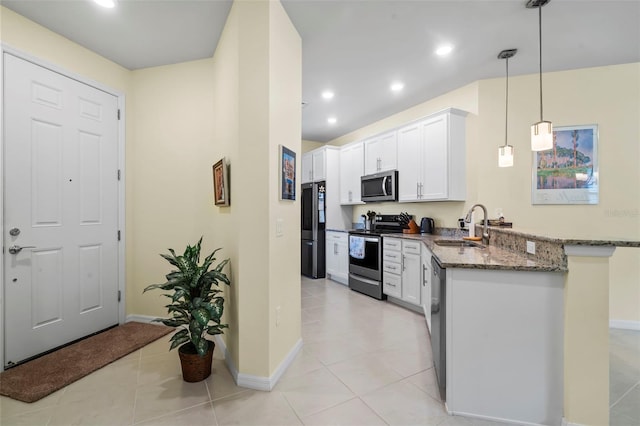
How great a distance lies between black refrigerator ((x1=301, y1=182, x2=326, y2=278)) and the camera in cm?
543

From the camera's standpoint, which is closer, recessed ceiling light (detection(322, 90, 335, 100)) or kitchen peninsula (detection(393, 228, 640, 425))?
kitchen peninsula (detection(393, 228, 640, 425))

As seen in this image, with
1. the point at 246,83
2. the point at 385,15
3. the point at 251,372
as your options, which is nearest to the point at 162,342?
the point at 251,372

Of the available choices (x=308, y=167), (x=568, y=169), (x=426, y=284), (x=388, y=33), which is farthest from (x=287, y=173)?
(x=308, y=167)

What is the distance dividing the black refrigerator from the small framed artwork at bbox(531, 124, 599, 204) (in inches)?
127

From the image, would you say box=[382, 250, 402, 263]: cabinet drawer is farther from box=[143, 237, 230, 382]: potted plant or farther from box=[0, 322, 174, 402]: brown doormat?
box=[0, 322, 174, 402]: brown doormat

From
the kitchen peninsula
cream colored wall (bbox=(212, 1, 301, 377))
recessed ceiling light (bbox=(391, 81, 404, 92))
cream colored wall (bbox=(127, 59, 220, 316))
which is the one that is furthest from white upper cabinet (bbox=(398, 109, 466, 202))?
cream colored wall (bbox=(127, 59, 220, 316))

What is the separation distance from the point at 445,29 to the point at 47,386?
13.6ft

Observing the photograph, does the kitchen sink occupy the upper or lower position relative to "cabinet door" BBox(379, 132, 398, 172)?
lower

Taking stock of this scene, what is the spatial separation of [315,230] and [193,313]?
11.6 feet

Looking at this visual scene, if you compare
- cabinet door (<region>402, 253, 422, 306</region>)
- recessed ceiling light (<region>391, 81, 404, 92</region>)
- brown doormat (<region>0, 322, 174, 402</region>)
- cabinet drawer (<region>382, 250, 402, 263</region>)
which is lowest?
brown doormat (<region>0, 322, 174, 402</region>)

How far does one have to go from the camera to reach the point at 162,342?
274 cm

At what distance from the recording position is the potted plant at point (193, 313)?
200 centimetres

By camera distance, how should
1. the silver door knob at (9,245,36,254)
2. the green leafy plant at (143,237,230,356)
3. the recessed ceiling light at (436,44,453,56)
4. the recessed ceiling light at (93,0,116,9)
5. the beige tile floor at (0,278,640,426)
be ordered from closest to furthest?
the beige tile floor at (0,278,640,426)
the green leafy plant at (143,237,230,356)
the recessed ceiling light at (93,0,116,9)
the silver door knob at (9,245,36,254)
the recessed ceiling light at (436,44,453,56)

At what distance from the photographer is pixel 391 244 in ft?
12.8
